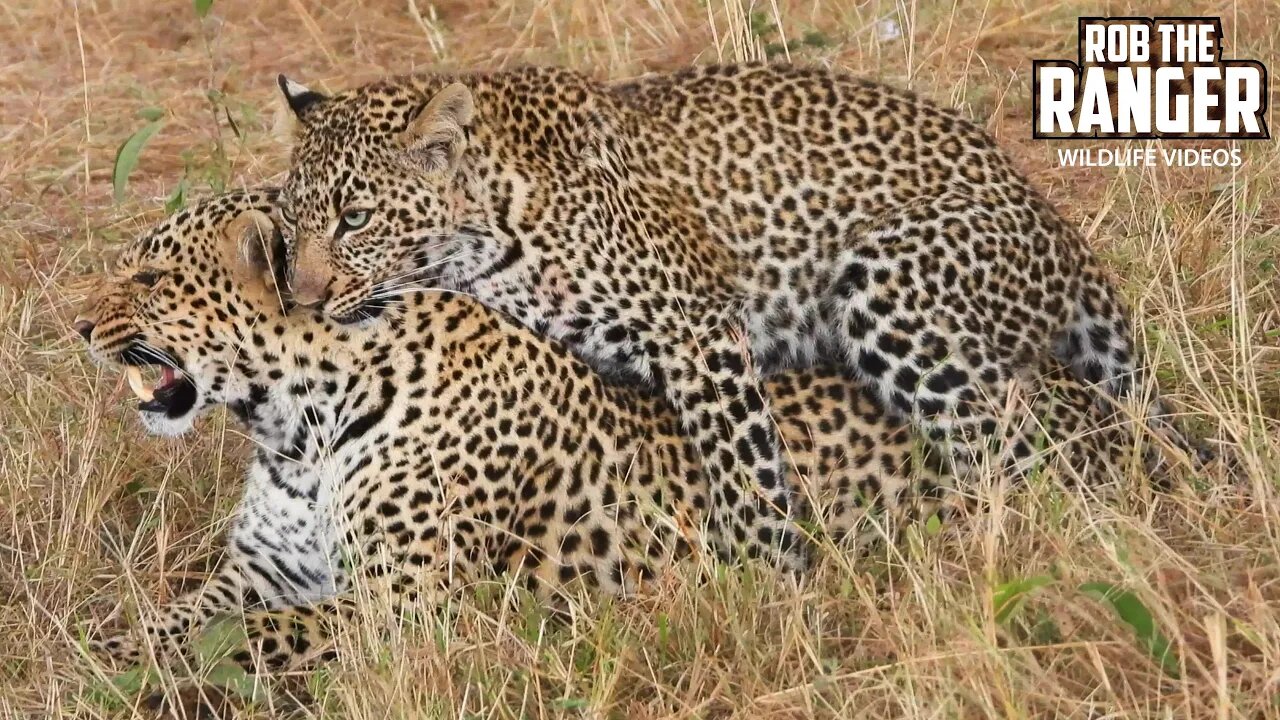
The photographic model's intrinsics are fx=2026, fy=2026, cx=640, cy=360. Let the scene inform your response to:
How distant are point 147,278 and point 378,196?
741 mm

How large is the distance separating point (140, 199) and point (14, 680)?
11.7ft

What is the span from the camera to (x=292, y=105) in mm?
6629

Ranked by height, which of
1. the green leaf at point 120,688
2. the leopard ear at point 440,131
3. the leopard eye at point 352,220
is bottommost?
the green leaf at point 120,688

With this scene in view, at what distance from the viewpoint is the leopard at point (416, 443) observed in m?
5.95

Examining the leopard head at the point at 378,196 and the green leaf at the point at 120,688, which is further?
the leopard head at the point at 378,196

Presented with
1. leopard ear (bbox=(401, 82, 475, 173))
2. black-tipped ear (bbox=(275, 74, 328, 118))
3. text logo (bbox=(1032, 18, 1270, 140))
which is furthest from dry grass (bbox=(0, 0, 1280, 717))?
leopard ear (bbox=(401, 82, 475, 173))

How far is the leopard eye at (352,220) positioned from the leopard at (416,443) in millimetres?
202

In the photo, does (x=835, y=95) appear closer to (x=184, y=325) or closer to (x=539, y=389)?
(x=539, y=389)

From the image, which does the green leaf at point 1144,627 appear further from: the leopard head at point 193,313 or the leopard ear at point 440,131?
the leopard head at point 193,313

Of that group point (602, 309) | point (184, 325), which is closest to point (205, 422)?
point (184, 325)

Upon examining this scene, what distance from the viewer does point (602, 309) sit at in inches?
248

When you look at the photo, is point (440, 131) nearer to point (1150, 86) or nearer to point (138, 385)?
point (138, 385)

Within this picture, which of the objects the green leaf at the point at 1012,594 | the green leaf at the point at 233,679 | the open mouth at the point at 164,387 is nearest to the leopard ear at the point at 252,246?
the open mouth at the point at 164,387

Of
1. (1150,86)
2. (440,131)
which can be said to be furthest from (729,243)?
(1150,86)
